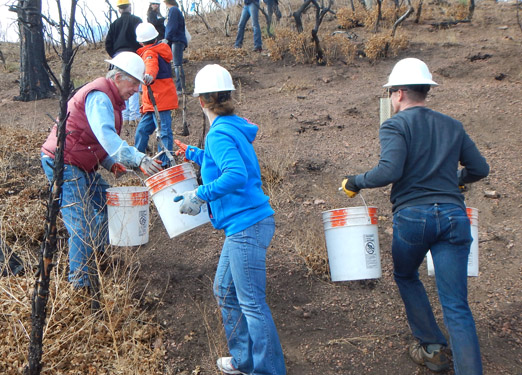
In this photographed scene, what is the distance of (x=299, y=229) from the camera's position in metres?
4.42

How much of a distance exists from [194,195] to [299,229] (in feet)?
6.64

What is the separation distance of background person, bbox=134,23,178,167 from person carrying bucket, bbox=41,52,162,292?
6.14ft

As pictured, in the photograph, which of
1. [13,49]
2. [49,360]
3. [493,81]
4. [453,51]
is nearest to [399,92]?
[49,360]

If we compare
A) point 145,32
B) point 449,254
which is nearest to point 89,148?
point 449,254

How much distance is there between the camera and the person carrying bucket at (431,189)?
2.41 m

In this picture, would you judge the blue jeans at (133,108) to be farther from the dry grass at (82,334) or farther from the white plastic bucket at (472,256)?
the white plastic bucket at (472,256)

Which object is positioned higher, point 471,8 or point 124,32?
point 471,8

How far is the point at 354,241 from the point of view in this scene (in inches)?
115

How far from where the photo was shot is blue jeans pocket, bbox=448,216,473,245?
2428mm

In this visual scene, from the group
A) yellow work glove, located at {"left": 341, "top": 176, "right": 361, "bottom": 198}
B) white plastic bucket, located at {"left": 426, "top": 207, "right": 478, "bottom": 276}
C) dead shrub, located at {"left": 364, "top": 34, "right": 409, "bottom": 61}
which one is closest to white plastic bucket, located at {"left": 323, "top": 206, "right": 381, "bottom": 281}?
yellow work glove, located at {"left": 341, "top": 176, "right": 361, "bottom": 198}

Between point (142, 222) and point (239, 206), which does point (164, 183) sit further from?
point (239, 206)

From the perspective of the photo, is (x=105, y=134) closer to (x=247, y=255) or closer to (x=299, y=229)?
(x=247, y=255)

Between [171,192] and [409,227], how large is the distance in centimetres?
150

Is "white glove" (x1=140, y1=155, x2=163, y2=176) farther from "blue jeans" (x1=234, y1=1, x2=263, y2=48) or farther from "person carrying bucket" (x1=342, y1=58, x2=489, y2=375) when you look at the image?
"blue jeans" (x1=234, y1=1, x2=263, y2=48)
